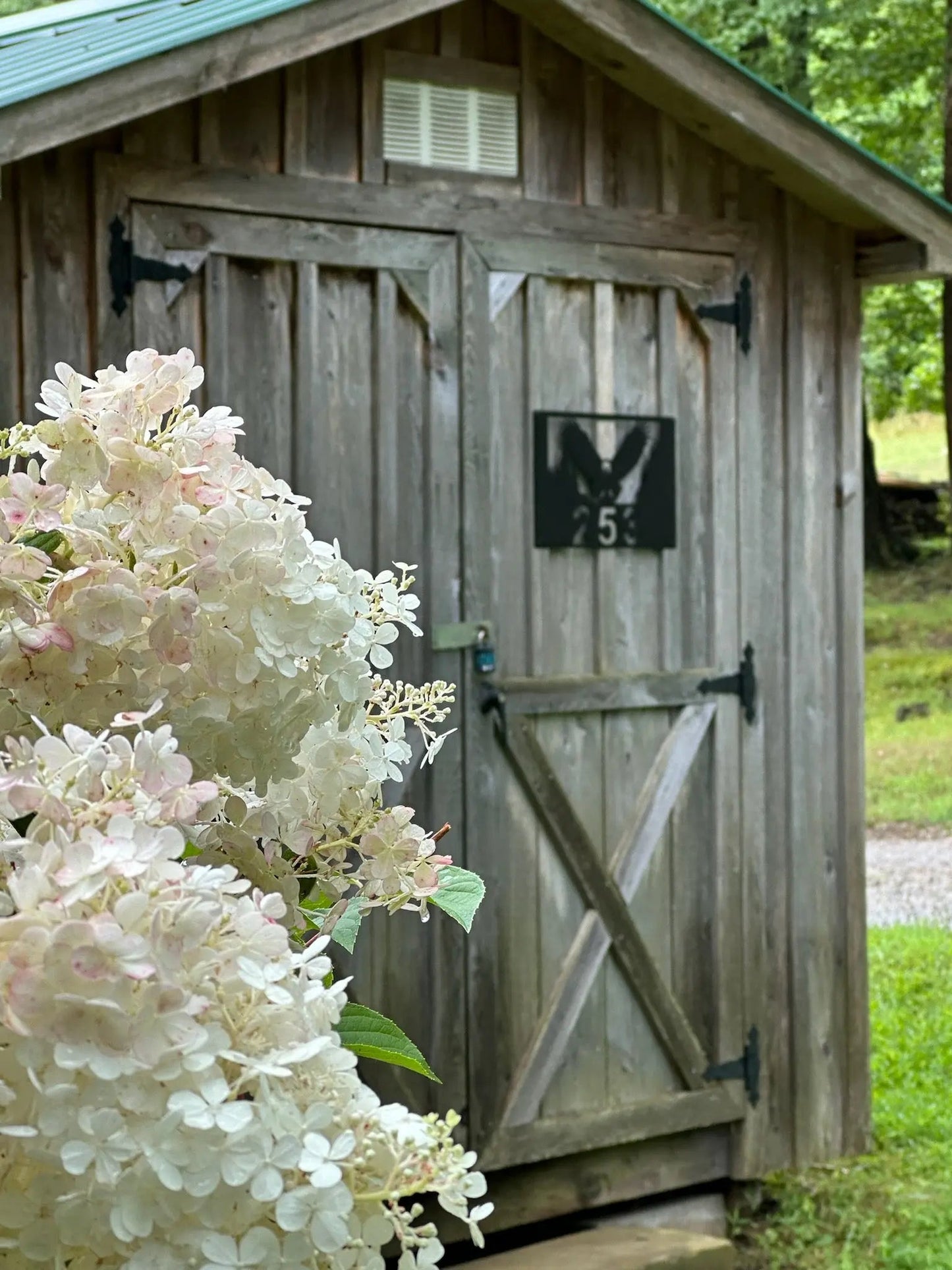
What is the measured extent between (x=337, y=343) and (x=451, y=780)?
3.66ft

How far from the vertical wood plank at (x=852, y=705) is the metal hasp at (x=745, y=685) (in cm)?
36

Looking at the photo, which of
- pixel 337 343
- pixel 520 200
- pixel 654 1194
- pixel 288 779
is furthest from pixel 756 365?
pixel 288 779

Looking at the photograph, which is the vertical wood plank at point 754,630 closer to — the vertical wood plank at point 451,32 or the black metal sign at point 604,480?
the black metal sign at point 604,480

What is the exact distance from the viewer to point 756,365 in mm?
4938

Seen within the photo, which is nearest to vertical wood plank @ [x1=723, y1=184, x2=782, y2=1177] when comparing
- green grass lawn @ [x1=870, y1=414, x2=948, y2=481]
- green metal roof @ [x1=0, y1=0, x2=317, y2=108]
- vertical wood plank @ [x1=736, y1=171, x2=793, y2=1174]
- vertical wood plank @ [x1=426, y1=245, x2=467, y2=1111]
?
vertical wood plank @ [x1=736, y1=171, x2=793, y2=1174]

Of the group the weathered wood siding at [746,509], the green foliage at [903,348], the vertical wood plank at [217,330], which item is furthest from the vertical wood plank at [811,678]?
the green foliage at [903,348]

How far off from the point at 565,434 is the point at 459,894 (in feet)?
11.4

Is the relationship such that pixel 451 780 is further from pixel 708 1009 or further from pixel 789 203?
pixel 789 203

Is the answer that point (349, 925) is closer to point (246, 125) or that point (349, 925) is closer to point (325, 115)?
point (246, 125)

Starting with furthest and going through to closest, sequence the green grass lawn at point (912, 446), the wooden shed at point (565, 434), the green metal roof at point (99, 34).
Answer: the green grass lawn at point (912, 446)
the wooden shed at point (565, 434)
the green metal roof at point (99, 34)

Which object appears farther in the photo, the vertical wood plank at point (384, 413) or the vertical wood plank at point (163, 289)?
the vertical wood plank at point (384, 413)

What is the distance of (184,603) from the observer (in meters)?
0.94

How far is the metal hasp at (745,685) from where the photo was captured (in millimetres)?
4883

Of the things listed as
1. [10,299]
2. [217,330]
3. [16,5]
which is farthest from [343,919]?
[16,5]
